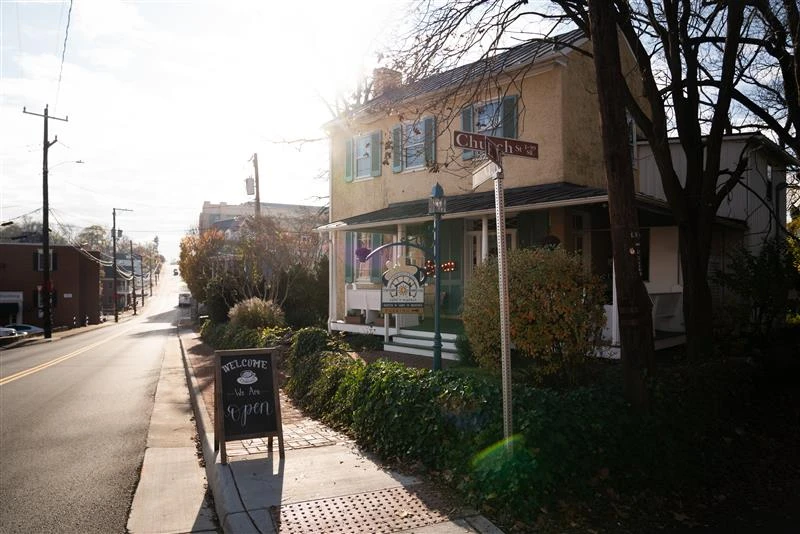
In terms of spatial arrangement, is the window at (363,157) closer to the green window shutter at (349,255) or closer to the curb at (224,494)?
the green window shutter at (349,255)

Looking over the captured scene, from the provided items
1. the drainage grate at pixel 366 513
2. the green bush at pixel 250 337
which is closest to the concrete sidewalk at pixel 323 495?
the drainage grate at pixel 366 513

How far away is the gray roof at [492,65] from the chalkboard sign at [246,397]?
14.7 ft

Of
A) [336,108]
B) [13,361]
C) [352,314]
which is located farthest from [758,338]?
[13,361]

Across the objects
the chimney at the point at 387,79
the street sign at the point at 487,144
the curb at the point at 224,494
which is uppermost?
the chimney at the point at 387,79

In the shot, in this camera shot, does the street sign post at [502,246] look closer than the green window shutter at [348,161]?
Yes

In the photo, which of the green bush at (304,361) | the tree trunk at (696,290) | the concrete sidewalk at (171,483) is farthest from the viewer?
the green bush at (304,361)

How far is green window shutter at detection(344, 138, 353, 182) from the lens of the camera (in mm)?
17516

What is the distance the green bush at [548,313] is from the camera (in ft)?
21.2

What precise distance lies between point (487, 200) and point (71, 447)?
327 inches

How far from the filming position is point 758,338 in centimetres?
1037

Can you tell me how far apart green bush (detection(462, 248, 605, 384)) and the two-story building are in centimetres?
293

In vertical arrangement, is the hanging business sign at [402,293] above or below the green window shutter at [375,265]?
below

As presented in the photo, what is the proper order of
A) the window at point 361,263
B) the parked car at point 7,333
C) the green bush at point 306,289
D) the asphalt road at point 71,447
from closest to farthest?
the asphalt road at point 71,447, the window at point 361,263, the green bush at point 306,289, the parked car at point 7,333

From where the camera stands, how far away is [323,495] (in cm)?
525
